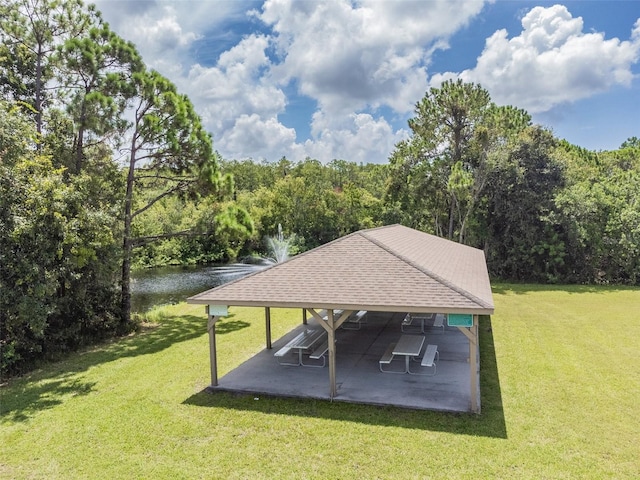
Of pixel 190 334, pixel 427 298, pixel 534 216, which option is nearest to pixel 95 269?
pixel 190 334

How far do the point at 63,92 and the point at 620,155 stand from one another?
48.5 meters

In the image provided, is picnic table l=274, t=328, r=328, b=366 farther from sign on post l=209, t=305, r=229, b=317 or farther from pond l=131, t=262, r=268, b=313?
pond l=131, t=262, r=268, b=313

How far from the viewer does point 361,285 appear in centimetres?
768

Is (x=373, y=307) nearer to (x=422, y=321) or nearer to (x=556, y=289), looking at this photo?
(x=422, y=321)

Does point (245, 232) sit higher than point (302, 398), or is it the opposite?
point (245, 232)

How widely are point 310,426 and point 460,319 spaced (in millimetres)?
2823

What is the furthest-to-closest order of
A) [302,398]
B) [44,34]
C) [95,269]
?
[44,34]
[95,269]
[302,398]

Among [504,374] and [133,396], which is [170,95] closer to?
[133,396]

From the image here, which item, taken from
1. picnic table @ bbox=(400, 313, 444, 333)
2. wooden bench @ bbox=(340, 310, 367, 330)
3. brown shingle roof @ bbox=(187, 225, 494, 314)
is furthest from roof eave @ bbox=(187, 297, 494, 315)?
wooden bench @ bbox=(340, 310, 367, 330)

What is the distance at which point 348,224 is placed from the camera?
119ft

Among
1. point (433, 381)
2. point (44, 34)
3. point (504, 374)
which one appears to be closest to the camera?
point (433, 381)

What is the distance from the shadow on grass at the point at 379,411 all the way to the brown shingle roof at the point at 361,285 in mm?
1666

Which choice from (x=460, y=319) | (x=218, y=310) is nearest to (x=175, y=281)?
(x=218, y=310)

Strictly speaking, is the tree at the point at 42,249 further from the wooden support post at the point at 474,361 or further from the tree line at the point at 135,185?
the wooden support post at the point at 474,361
